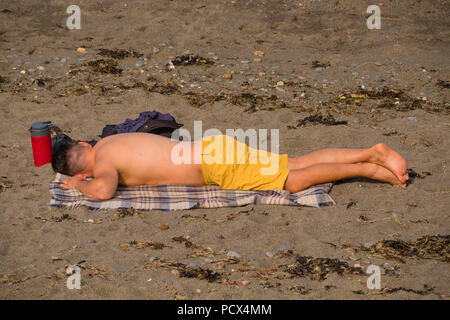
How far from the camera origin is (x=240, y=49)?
304 inches

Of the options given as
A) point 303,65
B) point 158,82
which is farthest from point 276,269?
point 303,65

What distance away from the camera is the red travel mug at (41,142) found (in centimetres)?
489

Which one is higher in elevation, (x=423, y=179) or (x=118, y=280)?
(x=423, y=179)

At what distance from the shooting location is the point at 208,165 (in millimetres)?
4375

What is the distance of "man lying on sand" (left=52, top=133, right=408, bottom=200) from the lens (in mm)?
4336

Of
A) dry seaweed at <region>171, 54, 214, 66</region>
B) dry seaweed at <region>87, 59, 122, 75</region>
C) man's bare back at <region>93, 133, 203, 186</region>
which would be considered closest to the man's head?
man's bare back at <region>93, 133, 203, 186</region>

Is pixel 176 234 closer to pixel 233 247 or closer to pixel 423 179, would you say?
pixel 233 247

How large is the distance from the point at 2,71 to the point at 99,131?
2273mm

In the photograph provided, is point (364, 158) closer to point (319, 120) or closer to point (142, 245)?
point (319, 120)

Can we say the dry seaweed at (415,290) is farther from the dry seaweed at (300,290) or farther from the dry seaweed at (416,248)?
the dry seaweed at (300,290)

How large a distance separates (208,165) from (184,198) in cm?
35

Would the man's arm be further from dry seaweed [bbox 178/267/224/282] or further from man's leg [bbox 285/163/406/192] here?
man's leg [bbox 285/163/406/192]

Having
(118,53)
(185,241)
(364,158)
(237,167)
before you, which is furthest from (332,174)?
(118,53)

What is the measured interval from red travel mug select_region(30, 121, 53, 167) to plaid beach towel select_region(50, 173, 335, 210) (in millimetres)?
528
